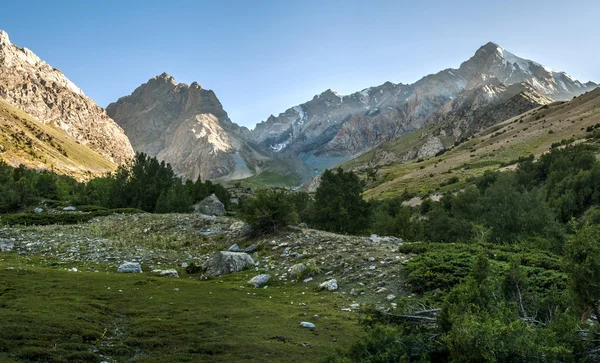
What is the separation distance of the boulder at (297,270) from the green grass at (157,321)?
4.43 ft

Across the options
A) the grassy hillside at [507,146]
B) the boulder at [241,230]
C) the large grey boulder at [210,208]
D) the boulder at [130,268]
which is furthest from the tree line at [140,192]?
the grassy hillside at [507,146]

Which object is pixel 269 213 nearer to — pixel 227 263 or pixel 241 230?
pixel 241 230

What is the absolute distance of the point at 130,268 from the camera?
19516mm

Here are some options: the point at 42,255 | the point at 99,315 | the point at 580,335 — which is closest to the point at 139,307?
the point at 99,315

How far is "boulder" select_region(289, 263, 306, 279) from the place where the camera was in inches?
695

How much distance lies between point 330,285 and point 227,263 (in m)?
6.20

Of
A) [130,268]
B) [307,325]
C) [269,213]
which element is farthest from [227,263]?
[307,325]

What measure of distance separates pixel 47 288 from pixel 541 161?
212ft

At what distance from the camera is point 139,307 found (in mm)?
12352

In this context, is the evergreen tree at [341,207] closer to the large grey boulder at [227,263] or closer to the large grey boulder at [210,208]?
the large grey boulder at [227,263]

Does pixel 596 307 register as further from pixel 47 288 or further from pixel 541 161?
pixel 541 161

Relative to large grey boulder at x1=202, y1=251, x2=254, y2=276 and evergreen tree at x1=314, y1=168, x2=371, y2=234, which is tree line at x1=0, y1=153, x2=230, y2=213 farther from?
large grey boulder at x1=202, y1=251, x2=254, y2=276

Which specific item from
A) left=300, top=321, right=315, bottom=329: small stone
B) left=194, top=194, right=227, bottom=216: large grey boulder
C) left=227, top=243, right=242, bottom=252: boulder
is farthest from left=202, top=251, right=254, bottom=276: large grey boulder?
left=194, top=194, right=227, bottom=216: large grey boulder

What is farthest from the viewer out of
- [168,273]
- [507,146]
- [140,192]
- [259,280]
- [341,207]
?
[507,146]
